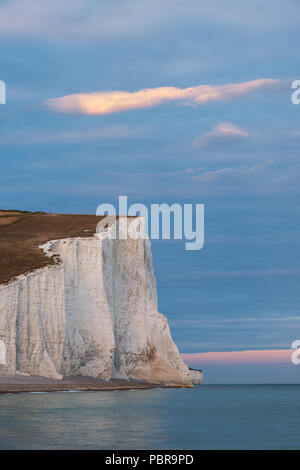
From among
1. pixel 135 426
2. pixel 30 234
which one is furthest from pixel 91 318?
pixel 135 426

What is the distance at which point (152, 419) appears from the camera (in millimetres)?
41938

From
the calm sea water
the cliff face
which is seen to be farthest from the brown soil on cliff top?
the calm sea water

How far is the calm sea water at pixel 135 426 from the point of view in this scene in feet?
103

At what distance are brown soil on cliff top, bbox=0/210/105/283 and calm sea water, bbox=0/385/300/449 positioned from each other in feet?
61.4

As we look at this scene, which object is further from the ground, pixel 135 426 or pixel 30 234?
pixel 30 234

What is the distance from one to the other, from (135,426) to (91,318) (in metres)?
37.4

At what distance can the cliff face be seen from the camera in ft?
216

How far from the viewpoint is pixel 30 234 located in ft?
267

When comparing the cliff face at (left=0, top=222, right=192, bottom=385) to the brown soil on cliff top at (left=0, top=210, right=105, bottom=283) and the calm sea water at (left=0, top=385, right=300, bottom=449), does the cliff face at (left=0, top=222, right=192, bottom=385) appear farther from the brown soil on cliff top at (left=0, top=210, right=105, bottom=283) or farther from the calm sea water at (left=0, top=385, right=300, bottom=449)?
the calm sea water at (left=0, top=385, right=300, bottom=449)

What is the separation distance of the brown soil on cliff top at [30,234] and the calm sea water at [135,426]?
18718mm

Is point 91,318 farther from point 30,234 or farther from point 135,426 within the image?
point 135,426

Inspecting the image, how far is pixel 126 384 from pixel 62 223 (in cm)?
2178
